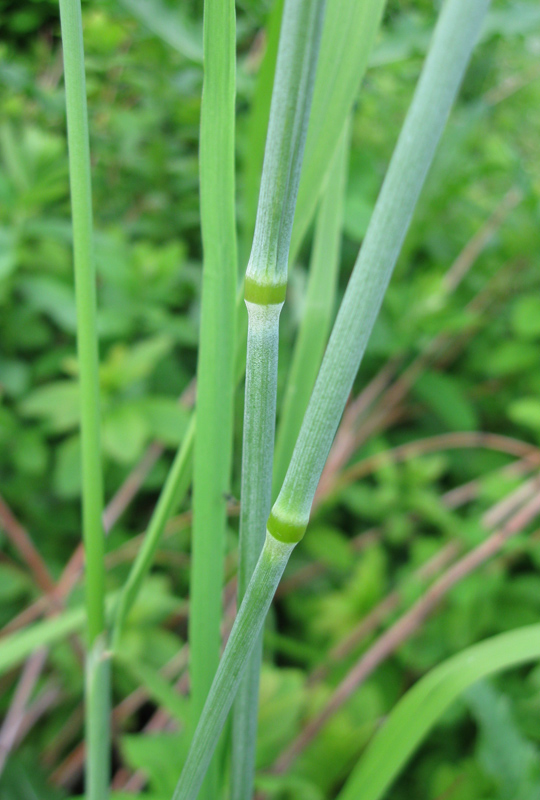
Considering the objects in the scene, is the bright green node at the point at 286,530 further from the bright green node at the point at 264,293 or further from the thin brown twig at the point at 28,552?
the thin brown twig at the point at 28,552

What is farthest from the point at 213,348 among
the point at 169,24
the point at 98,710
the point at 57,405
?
the point at 169,24

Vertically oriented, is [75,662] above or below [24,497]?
below

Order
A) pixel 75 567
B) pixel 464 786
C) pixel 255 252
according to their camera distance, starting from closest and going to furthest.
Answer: pixel 255 252 → pixel 464 786 → pixel 75 567

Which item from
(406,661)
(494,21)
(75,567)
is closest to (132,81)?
(494,21)

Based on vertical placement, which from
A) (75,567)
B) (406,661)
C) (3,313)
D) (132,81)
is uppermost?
(132,81)

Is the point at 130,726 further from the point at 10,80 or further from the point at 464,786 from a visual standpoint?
the point at 10,80

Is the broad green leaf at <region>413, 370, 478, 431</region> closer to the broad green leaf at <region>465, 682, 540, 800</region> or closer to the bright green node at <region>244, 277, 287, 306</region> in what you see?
the broad green leaf at <region>465, 682, 540, 800</region>

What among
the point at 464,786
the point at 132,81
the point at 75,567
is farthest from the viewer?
the point at 132,81

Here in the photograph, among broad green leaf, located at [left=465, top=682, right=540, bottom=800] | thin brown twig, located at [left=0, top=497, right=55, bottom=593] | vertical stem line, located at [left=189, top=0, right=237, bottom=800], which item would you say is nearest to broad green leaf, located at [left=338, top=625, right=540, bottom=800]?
vertical stem line, located at [left=189, top=0, right=237, bottom=800]
